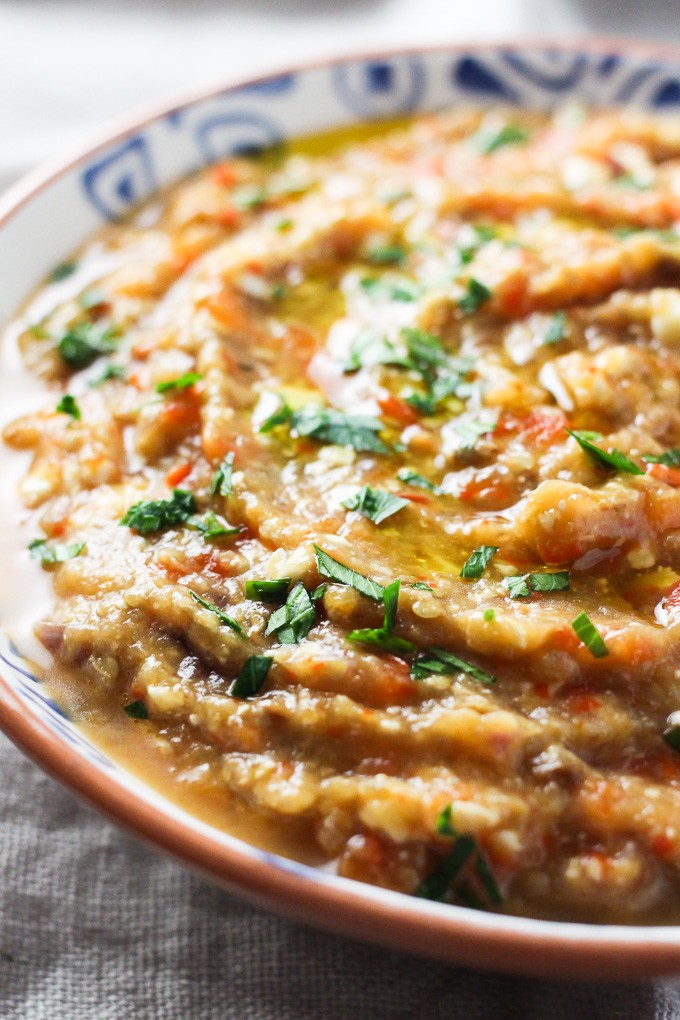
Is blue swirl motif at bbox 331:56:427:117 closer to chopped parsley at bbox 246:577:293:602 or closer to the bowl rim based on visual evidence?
chopped parsley at bbox 246:577:293:602

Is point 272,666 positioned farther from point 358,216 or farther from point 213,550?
point 358,216

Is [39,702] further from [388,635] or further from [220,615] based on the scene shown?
[388,635]

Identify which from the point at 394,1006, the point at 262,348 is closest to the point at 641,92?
the point at 262,348

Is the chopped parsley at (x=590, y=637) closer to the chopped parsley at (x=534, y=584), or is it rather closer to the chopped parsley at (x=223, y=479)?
the chopped parsley at (x=534, y=584)

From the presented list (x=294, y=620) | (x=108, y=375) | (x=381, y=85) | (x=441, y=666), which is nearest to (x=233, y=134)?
(x=381, y=85)

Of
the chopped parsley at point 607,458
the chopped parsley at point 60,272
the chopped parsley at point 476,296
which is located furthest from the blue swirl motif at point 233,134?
the chopped parsley at point 607,458

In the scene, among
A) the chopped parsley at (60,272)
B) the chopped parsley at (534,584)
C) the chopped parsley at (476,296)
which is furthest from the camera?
the chopped parsley at (60,272)
